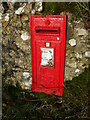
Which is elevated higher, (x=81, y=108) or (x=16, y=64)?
(x=16, y=64)

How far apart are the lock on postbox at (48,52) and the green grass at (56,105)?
120 mm

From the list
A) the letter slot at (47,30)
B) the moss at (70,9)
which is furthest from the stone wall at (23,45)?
the letter slot at (47,30)

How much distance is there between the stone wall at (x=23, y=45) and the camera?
2.71 m

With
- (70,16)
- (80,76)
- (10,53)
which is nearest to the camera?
(70,16)

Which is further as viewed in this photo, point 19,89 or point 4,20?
point 19,89

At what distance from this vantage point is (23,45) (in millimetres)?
2930

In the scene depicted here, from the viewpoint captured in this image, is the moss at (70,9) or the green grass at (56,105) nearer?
the moss at (70,9)

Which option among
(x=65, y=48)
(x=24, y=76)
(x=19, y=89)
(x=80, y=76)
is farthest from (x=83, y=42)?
(x=19, y=89)

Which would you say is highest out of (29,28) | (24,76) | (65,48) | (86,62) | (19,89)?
(29,28)

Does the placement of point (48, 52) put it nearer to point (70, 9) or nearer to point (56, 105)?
point (70, 9)

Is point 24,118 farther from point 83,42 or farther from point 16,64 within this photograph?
point 83,42

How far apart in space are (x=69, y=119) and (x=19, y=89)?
35.5 inches

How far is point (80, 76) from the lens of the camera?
2.84 metres

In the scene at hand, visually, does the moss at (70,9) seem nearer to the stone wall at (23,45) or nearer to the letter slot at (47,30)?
the stone wall at (23,45)
